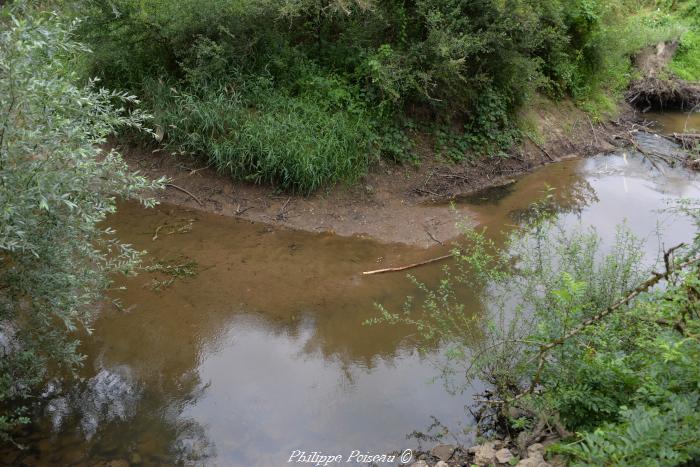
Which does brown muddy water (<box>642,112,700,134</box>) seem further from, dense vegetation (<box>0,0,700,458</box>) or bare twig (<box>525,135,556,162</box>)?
bare twig (<box>525,135,556,162</box>)

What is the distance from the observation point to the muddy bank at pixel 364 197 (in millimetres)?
8336

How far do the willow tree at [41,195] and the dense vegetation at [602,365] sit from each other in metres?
3.21

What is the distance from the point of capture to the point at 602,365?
3.45 metres

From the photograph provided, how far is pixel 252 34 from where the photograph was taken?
356 inches

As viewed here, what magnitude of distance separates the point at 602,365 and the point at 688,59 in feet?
53.8

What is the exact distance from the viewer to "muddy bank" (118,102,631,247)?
8336mm

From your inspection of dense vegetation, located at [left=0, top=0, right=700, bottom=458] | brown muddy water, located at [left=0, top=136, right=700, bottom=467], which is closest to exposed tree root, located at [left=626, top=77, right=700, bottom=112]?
dense vegetation, located at [left=0, top=0, right=700, bottom=458]

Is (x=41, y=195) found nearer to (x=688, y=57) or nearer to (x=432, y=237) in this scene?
(x=432, y=237)

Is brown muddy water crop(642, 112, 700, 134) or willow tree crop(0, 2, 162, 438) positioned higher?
willow tree crop(0, 2, 162, 438)

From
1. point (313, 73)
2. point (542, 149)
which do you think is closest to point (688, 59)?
point (542, 149)

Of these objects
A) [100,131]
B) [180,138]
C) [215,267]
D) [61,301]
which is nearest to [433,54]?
[180,138]

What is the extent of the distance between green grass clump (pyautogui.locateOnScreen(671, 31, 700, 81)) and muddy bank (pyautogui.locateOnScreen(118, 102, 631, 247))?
866 cm

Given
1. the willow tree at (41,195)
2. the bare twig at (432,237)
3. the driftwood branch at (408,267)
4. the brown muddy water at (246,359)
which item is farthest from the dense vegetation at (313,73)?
the willow tree at (41,195)

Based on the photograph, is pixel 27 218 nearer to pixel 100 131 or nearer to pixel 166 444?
pixel 100 131
